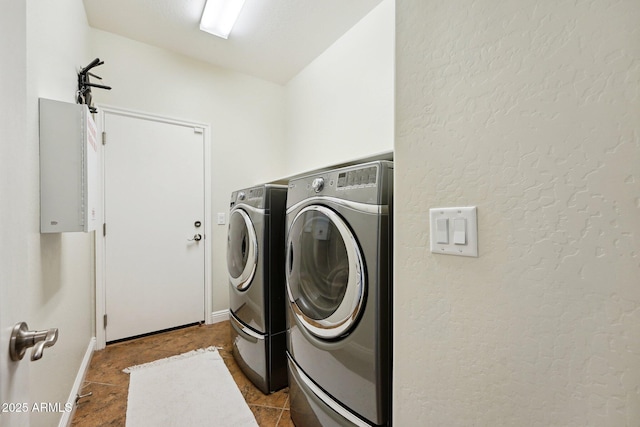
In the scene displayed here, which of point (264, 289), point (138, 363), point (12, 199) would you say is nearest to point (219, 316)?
point (138, 363)

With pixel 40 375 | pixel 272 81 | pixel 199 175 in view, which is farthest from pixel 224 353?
pixel 272 81

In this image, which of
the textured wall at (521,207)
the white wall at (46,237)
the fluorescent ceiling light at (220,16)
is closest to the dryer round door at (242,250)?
the white wall at (46,237)

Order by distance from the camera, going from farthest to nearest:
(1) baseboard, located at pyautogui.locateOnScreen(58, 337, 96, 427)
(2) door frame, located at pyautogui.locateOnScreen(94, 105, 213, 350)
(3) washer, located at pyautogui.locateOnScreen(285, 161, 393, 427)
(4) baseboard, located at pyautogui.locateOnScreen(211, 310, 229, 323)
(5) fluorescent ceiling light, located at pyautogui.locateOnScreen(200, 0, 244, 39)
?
(4) baseboard, located at pyautogui.locateOnScreen(211, 310, 229, 323) → (2) door frame, located at pyautogui.locateOnScreen(94, 105, 213, 350) → (5) fluorescent ceiling light, located at pyautogui.locateOnScreen(200, 0, 244, 39) → (1) baseboard, located at pyautogui.locateOnScreen(58, 337, 96, 427) → (3) washer, located at pyautogui.locateOnScreen(285, 161, 393, 427)

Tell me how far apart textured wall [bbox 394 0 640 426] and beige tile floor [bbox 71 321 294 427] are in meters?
1.10

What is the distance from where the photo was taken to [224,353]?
213 cm

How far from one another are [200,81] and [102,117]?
924mm

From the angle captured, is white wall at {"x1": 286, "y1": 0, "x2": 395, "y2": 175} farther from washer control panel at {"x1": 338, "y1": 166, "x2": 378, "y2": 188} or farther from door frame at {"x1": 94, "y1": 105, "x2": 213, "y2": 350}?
door frame at {"x1": 94, "y1": 105, "x2": 213, "y2": 350}

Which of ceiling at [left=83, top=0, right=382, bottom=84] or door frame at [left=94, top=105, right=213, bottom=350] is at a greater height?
ceiling at [left=83, top=0, right=382, bottom=84]

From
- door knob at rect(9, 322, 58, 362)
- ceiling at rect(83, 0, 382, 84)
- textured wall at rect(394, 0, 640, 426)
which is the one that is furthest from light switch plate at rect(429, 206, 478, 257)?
ceiling at rect(83, 0, 382, 84)

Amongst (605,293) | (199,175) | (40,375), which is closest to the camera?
(605,293)

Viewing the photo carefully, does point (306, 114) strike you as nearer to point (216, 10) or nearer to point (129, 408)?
point (216, 10)

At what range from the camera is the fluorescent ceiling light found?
1979mm

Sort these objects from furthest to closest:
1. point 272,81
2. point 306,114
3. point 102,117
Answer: point 272,81 < point 306,114 < point 102,117

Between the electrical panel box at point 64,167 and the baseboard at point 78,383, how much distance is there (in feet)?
3.28
